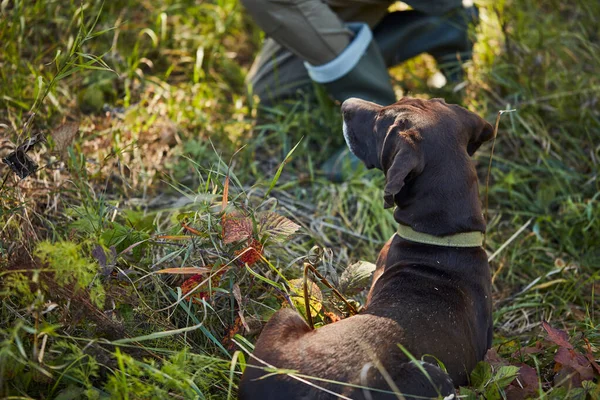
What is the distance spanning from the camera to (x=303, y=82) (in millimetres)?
4582

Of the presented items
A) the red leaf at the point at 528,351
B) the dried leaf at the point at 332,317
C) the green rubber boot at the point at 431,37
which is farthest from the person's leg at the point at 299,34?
the red leaf at the point at 528,351

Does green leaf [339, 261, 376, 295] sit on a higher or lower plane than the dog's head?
lower

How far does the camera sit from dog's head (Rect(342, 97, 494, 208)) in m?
2.69

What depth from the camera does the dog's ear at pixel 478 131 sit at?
9.81 ft

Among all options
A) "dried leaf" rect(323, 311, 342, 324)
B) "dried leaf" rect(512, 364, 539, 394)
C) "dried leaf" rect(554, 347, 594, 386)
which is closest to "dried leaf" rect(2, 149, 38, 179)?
"dried leaf" rect(323, 311, 342, 324)

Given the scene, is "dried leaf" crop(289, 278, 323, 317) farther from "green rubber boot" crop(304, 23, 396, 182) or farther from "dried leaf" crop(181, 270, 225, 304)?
"green rubber boot" crop(304, 23, 396, 182)

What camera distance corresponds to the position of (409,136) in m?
2.74

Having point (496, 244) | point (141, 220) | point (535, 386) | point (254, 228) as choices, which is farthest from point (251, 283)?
point (496, 244)

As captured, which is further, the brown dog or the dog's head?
the dog's head

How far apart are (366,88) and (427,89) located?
0.64 metres

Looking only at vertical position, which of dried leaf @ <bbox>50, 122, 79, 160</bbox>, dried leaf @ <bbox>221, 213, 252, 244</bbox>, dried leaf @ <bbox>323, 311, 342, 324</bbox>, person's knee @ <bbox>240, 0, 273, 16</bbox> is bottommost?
dried leaf @ <bbox>323, 311, 342, 324</bbox>

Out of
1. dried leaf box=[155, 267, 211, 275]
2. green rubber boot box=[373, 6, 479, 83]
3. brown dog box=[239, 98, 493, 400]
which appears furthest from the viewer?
green rubber boot box=[373, 6, 479, 83]

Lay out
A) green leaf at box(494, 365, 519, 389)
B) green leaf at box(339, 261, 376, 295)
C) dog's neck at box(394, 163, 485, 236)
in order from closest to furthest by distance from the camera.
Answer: green leaf at box(494, 365, 519, 389) < dog's neck at box(394, 163, 485, 236) < green leaf at box(339, 261, 376, 295)

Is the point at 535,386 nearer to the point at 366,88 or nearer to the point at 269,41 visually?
the point at 366,88
